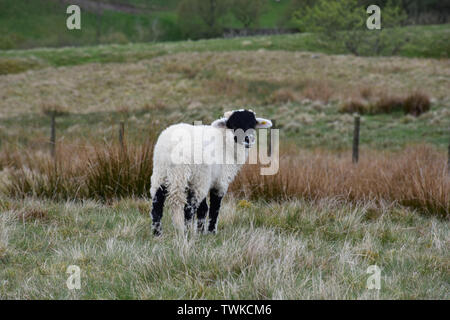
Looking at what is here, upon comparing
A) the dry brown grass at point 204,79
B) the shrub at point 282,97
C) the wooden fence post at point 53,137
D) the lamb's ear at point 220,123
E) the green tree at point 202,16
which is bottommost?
the wooden fence post at point 53,137

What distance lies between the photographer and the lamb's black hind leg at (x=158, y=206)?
4727mm

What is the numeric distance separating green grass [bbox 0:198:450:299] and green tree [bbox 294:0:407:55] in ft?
120

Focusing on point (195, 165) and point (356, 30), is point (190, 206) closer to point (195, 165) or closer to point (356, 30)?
point (195, 165)

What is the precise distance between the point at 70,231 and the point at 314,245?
2.65m

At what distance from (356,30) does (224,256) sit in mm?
39443

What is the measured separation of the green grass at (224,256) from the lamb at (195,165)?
1.01 feet

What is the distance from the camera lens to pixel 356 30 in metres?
39.7

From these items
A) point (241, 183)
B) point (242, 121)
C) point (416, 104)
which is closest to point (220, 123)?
point (242, 121)

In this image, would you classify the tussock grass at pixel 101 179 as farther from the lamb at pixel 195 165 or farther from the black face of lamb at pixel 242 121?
the black face of lamb at pixel 242 121

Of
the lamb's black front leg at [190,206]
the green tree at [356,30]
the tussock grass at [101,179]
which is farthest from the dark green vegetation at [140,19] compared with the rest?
the lamb's black front leg at [190,206]

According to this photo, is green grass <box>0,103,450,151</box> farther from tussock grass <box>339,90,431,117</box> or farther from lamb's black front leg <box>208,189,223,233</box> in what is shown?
lamb's black front leg <box>208,189,223,233</box>
